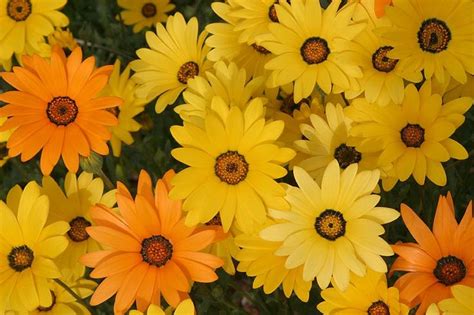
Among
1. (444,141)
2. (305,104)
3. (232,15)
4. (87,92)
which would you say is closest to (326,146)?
(305,104)

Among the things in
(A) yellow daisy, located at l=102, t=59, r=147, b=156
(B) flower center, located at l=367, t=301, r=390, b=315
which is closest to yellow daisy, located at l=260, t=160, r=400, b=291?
(B) flower center, located at l=367, t=301, r=390, b=315

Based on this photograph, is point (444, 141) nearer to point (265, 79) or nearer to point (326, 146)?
point (326, 146)

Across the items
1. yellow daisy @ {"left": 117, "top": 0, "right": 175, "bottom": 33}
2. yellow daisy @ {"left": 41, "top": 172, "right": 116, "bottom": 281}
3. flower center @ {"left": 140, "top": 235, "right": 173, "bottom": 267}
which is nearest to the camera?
flower center @ {"left": 140, "top": 235, "right": 173, "bottom": 267}

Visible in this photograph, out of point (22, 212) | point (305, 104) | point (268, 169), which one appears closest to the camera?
point (268, 169)

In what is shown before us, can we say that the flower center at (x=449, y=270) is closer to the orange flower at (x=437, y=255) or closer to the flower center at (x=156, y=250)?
the orange flower at (x=437, y=255)

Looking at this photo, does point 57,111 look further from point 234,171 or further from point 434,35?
point 434,35

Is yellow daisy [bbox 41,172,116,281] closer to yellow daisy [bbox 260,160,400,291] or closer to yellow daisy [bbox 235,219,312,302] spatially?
yellow daisy [bbox 235,219,312,302]

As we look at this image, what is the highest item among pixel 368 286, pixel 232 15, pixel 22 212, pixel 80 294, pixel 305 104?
pixel 232 15

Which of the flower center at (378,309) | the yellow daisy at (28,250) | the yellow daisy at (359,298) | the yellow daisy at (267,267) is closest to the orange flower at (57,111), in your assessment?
the yellow daisy at (28,250)
